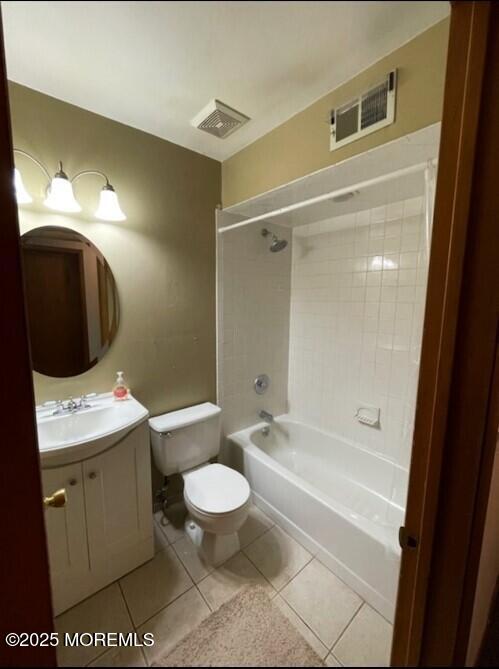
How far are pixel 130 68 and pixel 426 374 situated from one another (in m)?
0.68

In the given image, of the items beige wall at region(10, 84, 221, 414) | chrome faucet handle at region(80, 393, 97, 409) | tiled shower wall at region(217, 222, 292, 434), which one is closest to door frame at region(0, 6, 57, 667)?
beige wall at region(10, 84, 221, 414)

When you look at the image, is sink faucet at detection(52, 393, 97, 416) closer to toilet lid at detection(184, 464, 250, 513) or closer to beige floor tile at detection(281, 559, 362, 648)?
toilet lid at detection(184, 464, 250, 513)

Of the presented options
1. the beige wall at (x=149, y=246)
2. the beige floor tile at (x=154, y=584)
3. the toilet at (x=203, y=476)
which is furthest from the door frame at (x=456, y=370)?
the toilet at (x=203, y=476)

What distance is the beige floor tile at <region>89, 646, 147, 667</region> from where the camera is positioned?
1.37 ft

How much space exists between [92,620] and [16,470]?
1.67ft

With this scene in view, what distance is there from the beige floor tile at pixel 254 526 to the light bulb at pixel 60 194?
1752 mm

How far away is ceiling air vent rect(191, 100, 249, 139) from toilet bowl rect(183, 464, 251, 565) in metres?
1.40

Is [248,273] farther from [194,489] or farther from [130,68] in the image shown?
[130,68]

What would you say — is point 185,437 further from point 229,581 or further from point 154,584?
point 229,581

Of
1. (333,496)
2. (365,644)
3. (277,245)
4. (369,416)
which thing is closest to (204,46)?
(365,644)

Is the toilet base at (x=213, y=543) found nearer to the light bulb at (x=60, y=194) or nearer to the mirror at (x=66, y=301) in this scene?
the mirror at (x=66, y=301)

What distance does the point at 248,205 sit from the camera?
5.28 feet

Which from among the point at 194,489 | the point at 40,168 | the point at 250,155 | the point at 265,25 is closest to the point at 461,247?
the point at 265,25

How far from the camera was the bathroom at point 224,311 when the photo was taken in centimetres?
40
